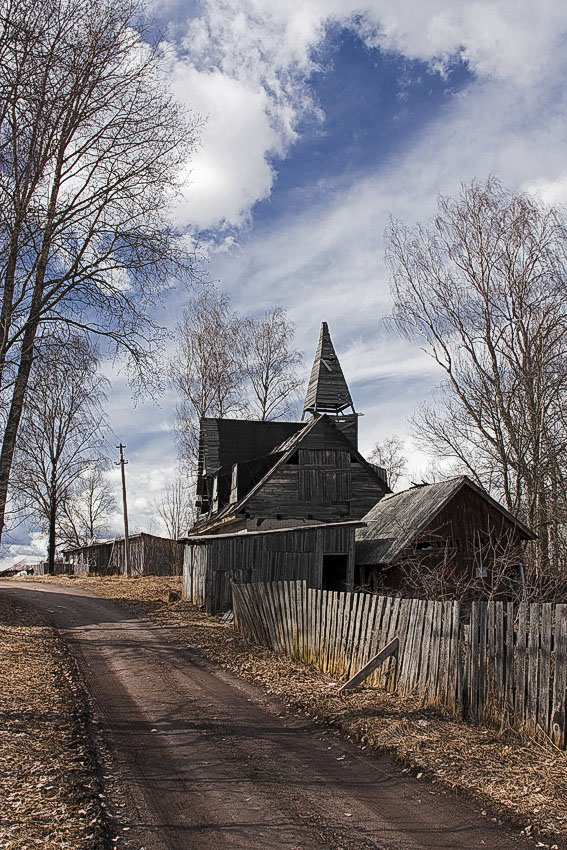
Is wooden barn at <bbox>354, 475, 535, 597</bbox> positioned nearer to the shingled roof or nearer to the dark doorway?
the dark doorway

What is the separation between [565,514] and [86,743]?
1591 centimetres

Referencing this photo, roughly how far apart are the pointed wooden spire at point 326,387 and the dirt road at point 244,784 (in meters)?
20.8

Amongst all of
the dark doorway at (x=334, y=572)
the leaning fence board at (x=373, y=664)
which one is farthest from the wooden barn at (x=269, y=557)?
the leaning fence board at (x=373, y=664)

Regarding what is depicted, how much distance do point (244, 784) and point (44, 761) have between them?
1.92m

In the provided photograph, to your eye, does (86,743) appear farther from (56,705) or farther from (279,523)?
(279,523)

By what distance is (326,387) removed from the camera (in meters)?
30.4

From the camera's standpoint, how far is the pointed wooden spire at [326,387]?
30.3 meters

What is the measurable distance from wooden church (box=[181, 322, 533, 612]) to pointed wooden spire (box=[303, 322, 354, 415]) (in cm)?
5

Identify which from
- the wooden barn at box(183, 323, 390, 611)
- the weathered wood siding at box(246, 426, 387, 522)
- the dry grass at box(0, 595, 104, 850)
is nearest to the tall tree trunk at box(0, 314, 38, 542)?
the dry grass at box(0, 595, 104, 850)

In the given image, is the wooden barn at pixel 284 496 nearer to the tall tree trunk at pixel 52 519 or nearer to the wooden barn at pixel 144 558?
the wooden barn at pixel 144 558

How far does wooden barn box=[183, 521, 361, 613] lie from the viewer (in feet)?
56.4

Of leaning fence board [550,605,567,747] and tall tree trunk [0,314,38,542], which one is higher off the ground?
tall tree trunk [0,314,38,542]

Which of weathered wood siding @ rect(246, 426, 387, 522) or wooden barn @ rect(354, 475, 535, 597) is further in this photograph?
weathered wood siding @ rect(246, 426, 387, 522)

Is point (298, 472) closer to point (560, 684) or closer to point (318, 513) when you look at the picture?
point (318, 513)
